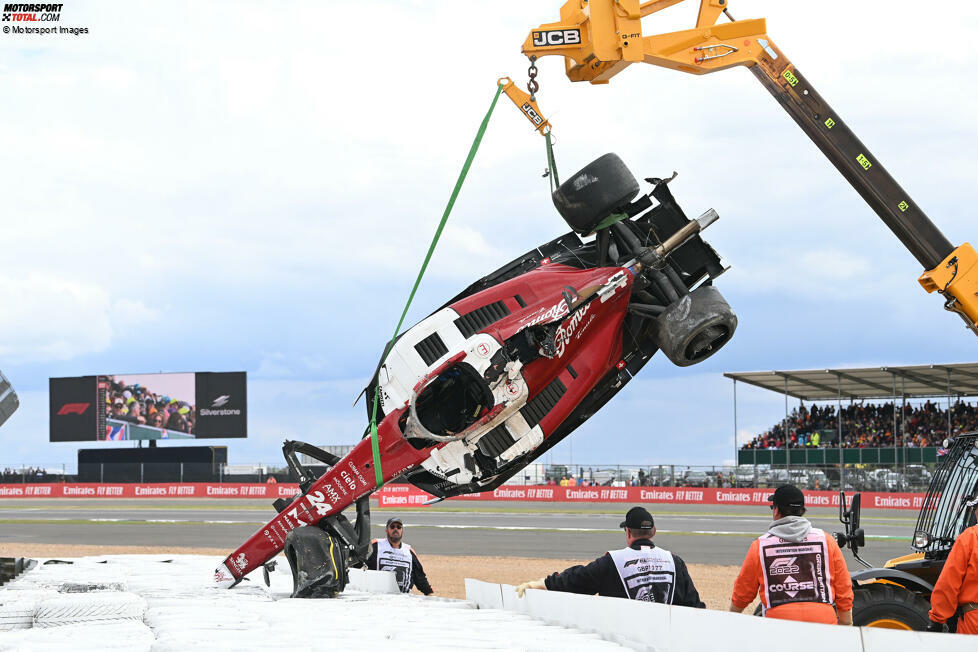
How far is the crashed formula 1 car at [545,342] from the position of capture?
412 inches

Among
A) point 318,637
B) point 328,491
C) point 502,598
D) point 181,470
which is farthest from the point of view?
point 181,470

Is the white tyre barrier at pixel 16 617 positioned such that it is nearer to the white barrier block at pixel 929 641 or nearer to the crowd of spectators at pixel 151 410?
the white barrier block at pixel 929 641

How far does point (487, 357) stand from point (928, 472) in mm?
40025

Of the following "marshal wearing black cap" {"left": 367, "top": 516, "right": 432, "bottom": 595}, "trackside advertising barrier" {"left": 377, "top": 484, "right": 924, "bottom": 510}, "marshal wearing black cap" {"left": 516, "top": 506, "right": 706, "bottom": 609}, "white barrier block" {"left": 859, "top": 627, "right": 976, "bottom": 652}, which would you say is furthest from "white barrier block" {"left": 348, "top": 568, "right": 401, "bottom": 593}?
"trackside advertising barrier" {"left": 377, "top": 484, "right": 924, "bottom": 510}

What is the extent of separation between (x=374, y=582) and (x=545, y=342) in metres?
4.17

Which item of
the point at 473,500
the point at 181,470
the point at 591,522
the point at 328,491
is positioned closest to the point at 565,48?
the point at 328,491

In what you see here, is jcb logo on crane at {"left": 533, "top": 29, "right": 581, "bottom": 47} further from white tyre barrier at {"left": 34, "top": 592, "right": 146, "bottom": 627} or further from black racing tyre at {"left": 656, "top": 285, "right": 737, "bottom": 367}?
white tyre barrier at {"left": 34, "top": 592, "right": 146, "bottom": 627}

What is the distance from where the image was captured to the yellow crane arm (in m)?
11.2

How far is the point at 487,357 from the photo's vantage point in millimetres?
10227

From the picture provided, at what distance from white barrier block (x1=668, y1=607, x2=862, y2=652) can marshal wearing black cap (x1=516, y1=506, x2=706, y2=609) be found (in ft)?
5.70

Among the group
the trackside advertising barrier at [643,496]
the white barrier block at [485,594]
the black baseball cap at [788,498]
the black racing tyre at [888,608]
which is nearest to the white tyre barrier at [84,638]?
the white barrier block at [485,594]

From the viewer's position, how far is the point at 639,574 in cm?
→ 740

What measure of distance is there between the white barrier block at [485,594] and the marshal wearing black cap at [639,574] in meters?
1.00

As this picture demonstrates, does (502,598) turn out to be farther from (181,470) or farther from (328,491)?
(181,470)
